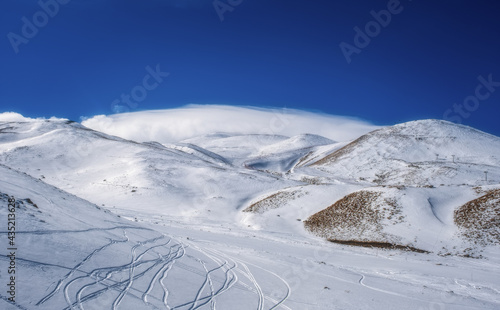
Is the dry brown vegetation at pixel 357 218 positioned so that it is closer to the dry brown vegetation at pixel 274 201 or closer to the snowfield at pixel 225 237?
the snowfield at pixel 225 237

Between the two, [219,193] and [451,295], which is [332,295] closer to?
[451,295]

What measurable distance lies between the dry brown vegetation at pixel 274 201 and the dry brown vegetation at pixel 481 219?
57.8 feet

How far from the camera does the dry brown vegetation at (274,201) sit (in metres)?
39.4

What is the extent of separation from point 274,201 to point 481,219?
21.6 meters

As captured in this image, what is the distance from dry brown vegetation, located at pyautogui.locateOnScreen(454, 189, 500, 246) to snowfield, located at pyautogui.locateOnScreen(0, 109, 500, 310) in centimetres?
15

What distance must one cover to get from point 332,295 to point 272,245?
38.7ft

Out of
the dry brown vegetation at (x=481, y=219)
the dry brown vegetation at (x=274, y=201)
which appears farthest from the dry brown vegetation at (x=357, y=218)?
the dry brown vegetation at (x=274, y=201)

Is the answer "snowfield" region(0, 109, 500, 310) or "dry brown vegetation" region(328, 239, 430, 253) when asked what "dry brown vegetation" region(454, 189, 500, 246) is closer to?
"snowfield" region(0, 109, 500, 310)

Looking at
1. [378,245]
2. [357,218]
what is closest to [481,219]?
[378,245]

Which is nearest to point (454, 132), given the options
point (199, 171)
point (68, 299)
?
point (199, 171)

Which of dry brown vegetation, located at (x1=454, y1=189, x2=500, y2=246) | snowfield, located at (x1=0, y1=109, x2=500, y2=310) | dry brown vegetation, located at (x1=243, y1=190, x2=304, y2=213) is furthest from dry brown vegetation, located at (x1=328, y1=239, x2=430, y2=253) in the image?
dry brown vegetation, located at (x1=243, y1=190, x2=304, y2=213)

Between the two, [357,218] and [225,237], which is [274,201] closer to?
[357,218]

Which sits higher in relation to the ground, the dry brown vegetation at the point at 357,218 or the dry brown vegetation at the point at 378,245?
the dry brown vegetation at the point at 357,218

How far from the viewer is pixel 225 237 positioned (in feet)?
83.2
